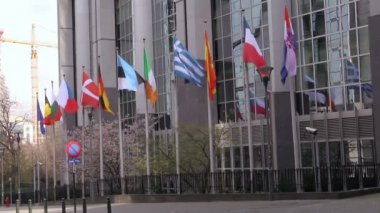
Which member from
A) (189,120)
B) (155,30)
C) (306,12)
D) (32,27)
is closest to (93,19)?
(155,30)

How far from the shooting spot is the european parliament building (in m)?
35.7

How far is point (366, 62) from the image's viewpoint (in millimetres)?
36094

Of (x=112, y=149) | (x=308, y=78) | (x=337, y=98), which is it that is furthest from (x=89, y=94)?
(x=337, y=98)

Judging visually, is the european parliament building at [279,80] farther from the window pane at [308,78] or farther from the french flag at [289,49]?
the french flag at [289,49]

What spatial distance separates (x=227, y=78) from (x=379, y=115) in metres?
16.5

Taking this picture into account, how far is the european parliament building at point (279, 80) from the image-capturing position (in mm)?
35719

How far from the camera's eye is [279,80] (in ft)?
134

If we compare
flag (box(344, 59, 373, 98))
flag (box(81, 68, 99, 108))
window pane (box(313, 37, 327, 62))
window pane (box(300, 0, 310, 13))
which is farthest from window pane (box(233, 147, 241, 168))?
flag (box(81, 68, 99, 108))

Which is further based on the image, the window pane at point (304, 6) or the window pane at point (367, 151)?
the window pane at point (304, 6)

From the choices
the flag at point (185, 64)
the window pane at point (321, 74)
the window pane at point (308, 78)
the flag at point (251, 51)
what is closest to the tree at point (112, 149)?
the window pane at point (308, 78)

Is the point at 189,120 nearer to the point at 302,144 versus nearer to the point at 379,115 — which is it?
the point at 302,144

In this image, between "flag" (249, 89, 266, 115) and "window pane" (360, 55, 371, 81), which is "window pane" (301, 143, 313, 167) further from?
"window pane" (360, 55, 371, 81)

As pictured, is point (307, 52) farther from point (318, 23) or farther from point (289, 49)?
point (289, 49)

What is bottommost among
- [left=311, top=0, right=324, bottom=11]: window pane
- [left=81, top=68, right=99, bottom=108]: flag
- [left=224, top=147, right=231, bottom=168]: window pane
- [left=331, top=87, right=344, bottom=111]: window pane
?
[left=224, top=147, right=231, bottom=168]: window pane
